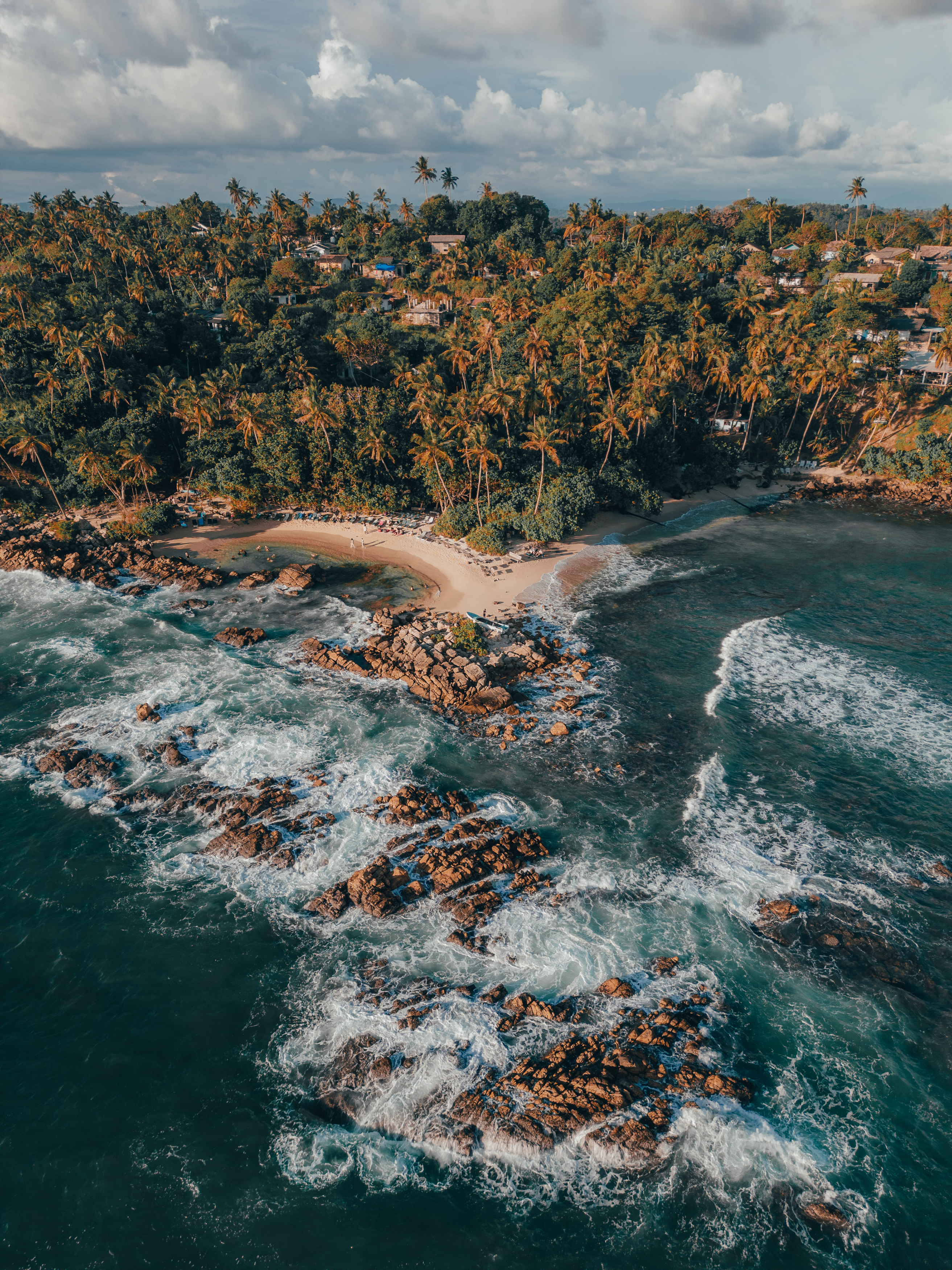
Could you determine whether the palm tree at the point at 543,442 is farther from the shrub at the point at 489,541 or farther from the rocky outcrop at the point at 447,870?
the rocky outcrop at the point at 447,870

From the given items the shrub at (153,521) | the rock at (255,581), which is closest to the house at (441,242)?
the shrub at (153,521)

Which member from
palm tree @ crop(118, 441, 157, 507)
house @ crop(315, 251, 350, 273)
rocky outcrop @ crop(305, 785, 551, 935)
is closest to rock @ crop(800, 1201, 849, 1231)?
rocky outcrop @ crop(305, 785, 551, 935)

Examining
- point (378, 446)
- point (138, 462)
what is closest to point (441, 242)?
point (378, 446)

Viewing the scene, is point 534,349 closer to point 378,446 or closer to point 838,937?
point 378,446

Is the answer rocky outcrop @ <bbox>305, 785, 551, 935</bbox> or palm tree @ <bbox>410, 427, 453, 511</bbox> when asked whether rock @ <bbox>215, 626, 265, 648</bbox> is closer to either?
rocky outcrop @ <bbox>305, 785, 551, 935</bbox>

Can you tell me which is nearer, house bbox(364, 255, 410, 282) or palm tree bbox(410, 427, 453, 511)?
palm tree bbox(410, 427, 453, 511)

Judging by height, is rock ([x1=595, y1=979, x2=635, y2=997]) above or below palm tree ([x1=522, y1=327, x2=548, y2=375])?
below
